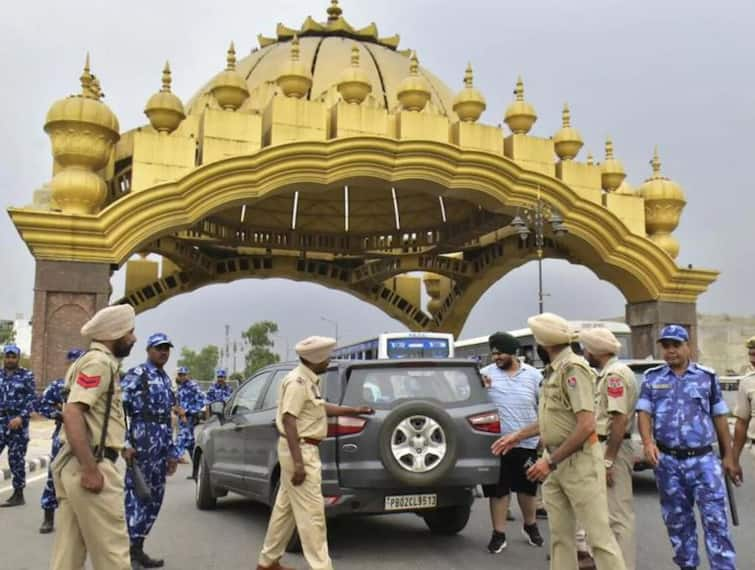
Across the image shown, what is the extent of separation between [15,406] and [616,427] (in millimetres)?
6854

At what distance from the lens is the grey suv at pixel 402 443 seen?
20.2ft

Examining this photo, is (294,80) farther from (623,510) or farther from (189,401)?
(623,510)

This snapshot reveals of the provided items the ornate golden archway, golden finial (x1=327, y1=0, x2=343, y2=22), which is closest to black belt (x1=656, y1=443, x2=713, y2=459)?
the ornate golden archway

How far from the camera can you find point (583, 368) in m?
4.58

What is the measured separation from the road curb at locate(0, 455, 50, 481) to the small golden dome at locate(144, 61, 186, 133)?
7868 millimetres

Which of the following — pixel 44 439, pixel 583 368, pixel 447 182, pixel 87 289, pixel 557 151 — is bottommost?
pixel 44 439

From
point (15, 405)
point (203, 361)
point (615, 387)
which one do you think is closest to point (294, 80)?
point (15, 405)

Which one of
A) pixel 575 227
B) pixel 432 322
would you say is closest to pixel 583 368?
pixel 575 227

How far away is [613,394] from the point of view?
5.42 m

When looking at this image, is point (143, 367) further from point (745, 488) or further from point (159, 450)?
point (745, 488)

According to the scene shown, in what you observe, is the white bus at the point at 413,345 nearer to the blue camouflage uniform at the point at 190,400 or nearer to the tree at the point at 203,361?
the blue camouflage uniform at the point at 190,400

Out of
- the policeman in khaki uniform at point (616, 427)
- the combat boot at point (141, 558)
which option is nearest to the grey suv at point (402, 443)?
the combat boot at point (141, 558)

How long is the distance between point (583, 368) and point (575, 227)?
1598 cm

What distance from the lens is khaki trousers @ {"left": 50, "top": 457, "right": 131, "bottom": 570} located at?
13.4 feet
